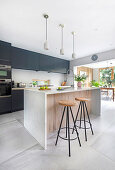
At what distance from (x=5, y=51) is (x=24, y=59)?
764 millimetres

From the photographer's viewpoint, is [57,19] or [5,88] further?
[5,88]

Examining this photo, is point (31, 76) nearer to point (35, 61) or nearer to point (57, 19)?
point (35, 61)

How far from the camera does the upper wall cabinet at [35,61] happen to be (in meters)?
3.52

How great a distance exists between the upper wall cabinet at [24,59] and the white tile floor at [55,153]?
98.4 inches

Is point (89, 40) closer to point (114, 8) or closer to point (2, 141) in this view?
point (114, 8)

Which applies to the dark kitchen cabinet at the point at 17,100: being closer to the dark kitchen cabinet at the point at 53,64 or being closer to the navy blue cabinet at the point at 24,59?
the navy blue cabinet at the point at 24,59

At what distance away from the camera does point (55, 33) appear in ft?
8.75

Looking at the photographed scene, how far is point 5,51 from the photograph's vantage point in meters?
3.08

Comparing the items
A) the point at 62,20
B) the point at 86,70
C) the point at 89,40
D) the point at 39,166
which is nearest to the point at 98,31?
the point at 89,40

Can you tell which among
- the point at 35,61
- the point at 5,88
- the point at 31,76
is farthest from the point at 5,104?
the point at 35,61

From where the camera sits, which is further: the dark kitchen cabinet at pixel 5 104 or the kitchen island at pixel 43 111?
the dark kitchen cabinet at pixel 5 104

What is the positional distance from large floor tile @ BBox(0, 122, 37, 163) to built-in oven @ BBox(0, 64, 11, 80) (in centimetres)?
162

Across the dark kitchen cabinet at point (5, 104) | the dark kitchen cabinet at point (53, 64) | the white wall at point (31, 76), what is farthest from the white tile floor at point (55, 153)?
the dark kitchen cabinet at point (53, 64)

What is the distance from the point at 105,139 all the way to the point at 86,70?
668cm
